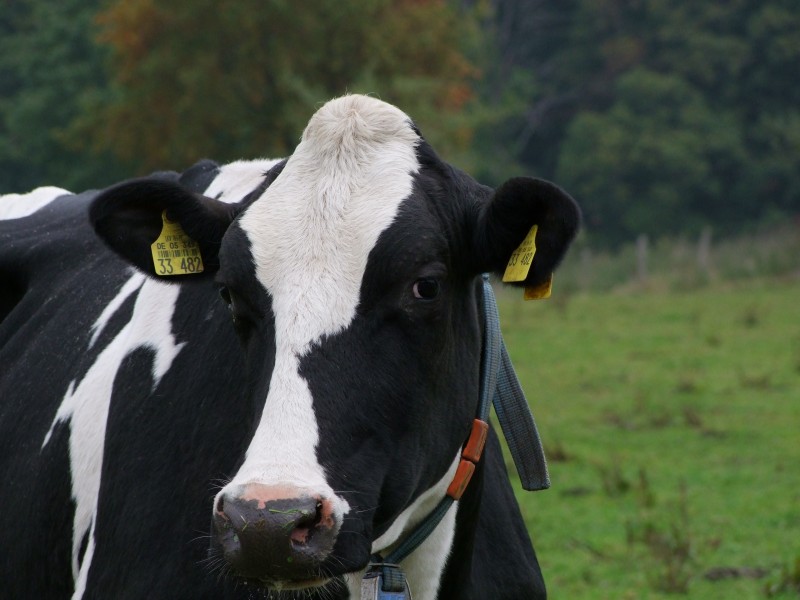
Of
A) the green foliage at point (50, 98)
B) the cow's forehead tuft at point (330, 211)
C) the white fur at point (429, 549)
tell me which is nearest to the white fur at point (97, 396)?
the cow's forehead tuft at point (330, 211)

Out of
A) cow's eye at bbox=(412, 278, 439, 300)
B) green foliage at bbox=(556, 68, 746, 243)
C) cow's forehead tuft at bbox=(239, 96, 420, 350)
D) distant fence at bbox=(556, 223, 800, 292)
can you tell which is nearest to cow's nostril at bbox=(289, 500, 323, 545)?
cow's forehead tuft at bbox=(239, 96, 420, 350)

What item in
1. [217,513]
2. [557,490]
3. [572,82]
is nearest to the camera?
[217,513]

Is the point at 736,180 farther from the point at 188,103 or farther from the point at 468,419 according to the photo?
the point at 468,419

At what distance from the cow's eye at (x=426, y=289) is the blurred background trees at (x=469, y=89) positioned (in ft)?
61.5

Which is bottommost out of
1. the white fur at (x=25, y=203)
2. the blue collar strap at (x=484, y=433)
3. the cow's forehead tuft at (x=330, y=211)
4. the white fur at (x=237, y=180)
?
the white fur at (x=25, y=203)

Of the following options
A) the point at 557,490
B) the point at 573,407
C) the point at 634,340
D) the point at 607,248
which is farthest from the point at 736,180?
the point at 557,490

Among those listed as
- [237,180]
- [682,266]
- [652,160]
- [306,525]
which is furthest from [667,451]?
[652,160]

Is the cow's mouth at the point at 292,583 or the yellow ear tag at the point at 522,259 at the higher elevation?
the yellow ear tag at the point at 522,259

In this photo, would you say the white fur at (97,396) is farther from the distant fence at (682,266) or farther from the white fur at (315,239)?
the distant fence at (682,266)

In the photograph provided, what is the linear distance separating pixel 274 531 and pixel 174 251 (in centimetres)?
104

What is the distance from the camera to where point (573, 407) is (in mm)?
11500

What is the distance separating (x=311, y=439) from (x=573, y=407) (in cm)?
901

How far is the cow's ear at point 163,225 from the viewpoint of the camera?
328 centimetres

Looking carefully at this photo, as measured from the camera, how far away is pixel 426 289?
2967 mm
